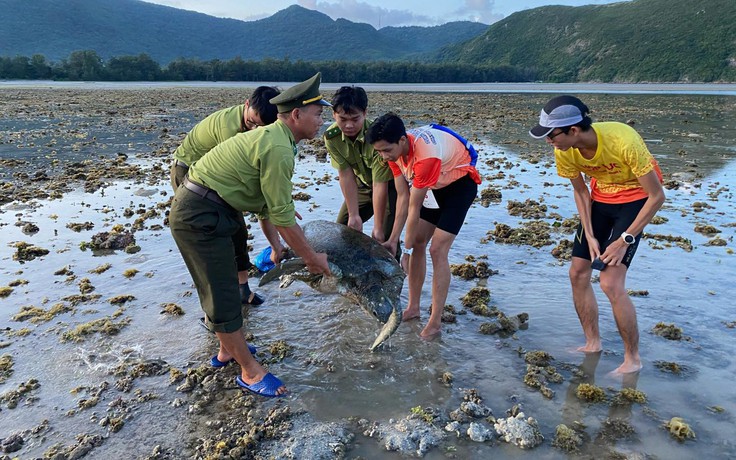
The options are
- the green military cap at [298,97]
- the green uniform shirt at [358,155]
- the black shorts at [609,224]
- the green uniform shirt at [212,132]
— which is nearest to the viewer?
the green military cap at [298,97]

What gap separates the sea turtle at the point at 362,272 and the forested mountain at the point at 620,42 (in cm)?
10757

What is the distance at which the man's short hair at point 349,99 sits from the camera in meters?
4.18

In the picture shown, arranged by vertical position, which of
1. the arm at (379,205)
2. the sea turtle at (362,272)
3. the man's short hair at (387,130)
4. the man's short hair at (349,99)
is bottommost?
the sea turtle at (362,272)

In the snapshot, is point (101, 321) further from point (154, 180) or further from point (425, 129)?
point (154, 180)

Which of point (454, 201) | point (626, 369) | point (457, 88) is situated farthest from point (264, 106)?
point (457, 88)

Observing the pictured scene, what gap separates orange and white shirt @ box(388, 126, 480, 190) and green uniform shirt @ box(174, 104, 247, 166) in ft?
4.87

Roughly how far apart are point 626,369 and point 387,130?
2741 millimetres

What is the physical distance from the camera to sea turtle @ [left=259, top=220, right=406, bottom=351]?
420cm

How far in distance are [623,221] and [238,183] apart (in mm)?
2873

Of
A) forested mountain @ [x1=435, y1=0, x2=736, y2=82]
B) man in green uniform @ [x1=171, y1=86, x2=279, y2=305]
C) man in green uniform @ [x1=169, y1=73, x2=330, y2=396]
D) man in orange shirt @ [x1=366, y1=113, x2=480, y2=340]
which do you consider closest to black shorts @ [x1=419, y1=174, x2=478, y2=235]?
man in orange shirt @ [x1=366, y1=113, x2=480, y2=340]

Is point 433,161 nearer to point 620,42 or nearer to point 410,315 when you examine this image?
point 410,315

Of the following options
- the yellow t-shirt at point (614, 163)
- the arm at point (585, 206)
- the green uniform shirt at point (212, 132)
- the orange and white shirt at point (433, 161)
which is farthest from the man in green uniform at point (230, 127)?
the arm at point (585, 206)

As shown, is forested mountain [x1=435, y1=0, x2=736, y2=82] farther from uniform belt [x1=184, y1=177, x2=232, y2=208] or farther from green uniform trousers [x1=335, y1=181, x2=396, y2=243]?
uniform belt [x1=184, y1=177, x2=232, y2=208]

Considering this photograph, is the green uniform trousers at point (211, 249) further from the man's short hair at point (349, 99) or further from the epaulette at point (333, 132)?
the epaulette at point (333, 132)
